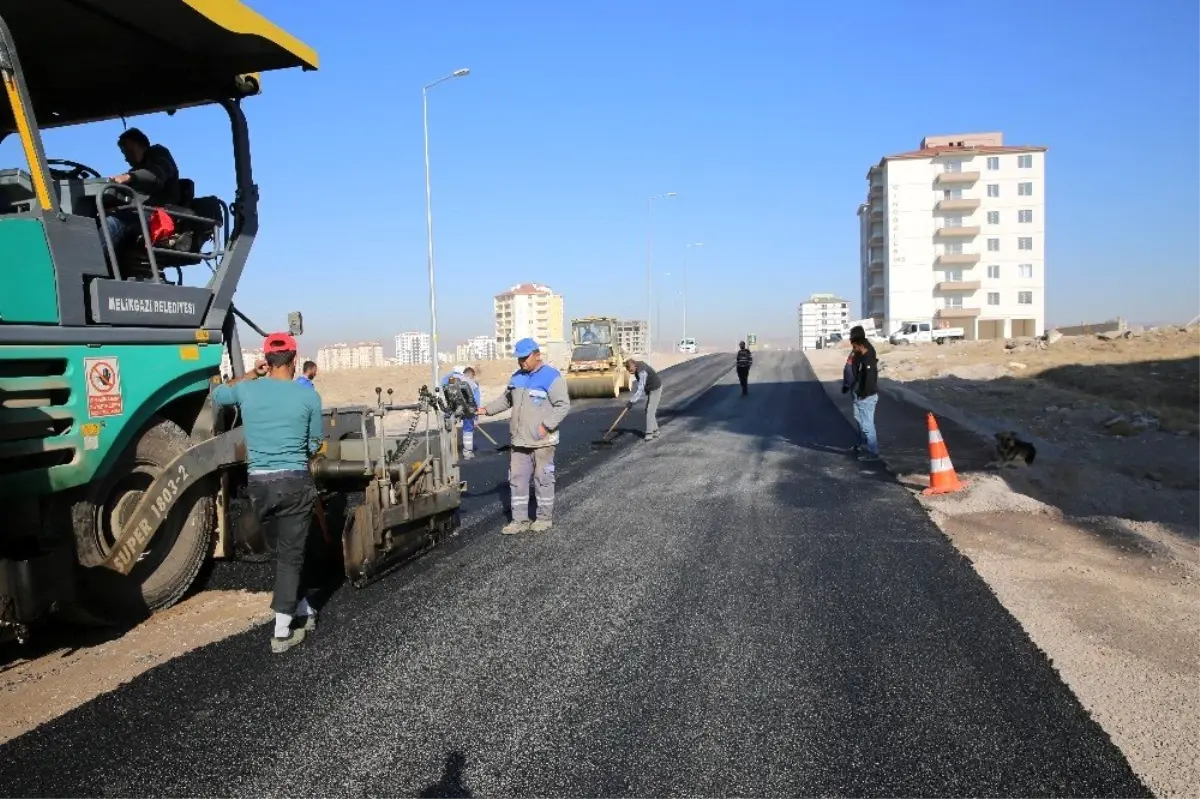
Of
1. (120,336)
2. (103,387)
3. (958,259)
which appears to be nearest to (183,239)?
(120,336)

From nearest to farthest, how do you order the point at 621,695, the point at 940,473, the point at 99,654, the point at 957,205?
the point at 621,695
the point at 99,654
the point at 940,473
the point at 957,205

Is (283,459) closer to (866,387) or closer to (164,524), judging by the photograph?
(164,524)

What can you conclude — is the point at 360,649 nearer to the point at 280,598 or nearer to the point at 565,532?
the point at 280,598

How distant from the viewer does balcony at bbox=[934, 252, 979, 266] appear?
78688 mm

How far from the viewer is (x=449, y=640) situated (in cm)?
494

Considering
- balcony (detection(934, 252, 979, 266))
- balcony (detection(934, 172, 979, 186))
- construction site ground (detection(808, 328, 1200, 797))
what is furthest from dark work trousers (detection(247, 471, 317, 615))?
balcony (detection(934, 172, 979, 186))

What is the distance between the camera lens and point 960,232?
79.0 meters

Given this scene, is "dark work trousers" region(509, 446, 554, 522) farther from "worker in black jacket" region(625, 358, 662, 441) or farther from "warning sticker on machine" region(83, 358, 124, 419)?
"worker in black jacket" region(625, 358, 662, 441)

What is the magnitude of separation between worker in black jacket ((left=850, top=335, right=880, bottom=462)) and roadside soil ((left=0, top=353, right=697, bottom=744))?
851 cm

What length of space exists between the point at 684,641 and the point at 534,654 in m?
0.83

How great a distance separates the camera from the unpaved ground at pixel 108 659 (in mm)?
4168

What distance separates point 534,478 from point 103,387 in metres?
3.95

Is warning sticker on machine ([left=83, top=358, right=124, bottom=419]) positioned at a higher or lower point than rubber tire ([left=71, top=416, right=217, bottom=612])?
higher

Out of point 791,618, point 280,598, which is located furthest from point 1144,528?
point 280,598
